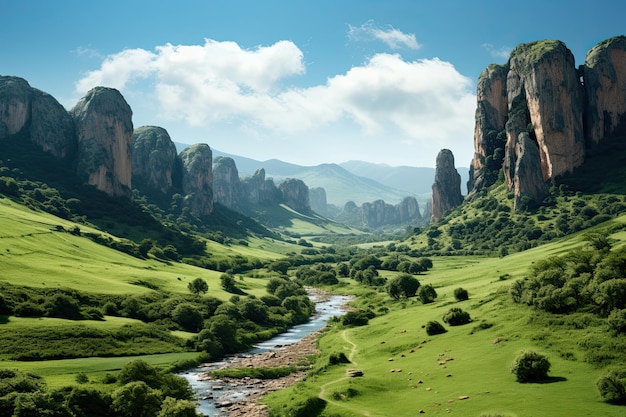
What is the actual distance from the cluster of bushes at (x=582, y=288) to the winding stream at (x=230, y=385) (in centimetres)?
4478

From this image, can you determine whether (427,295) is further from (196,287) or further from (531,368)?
(531,368)

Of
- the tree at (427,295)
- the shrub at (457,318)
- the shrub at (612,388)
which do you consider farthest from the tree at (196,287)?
the shrub at (612,388)

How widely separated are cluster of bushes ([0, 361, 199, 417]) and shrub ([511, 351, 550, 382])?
3499 cm

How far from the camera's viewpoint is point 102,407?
54531 millimetres

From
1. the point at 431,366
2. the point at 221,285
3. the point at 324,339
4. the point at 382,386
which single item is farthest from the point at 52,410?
the point at 221,285

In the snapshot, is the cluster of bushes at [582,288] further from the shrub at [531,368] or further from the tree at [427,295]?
the tree at [427,295]

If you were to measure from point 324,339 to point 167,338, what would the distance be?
31.9 meters

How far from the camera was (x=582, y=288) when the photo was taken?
226ft

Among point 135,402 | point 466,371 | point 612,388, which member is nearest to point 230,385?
point 135,402

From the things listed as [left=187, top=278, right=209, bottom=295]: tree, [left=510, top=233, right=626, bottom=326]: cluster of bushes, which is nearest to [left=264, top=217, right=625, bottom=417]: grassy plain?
[left=510, top=233, right=626, bottom=326]: cluster of bushes

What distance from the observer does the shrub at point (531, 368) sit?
51769mm

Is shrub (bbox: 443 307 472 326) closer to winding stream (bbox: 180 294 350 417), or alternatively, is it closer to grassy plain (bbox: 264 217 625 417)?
grassy plain (bbox: 264 217 625 417)

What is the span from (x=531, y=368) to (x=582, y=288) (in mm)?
23176

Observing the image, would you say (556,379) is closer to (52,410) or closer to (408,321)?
(408,321)
